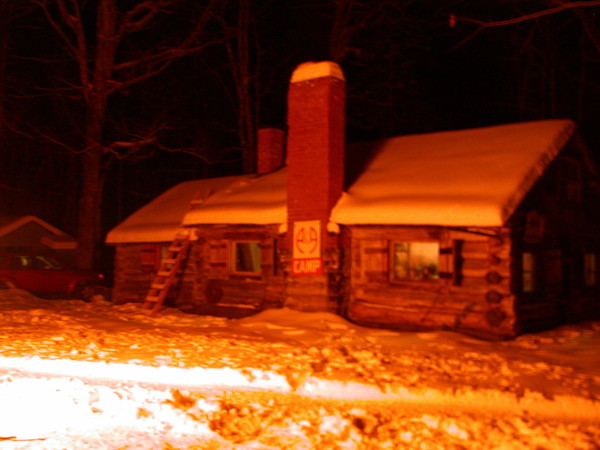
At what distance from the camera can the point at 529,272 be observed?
1385cm

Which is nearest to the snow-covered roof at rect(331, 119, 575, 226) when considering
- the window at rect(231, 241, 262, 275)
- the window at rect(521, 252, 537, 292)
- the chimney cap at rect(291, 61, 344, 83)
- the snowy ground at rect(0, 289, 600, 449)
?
the window at rect(521, 252, 537, 292)

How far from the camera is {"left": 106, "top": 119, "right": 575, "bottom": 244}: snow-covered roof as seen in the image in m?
12.3

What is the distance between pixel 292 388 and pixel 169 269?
1014 centimetres

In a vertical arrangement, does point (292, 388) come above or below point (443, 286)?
below

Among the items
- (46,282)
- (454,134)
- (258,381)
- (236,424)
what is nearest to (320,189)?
(454,134)

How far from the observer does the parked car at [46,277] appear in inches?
778

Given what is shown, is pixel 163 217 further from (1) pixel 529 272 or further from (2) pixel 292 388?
(2) pixel 292 388

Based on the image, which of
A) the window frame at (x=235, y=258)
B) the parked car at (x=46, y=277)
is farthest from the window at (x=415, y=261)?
the parked car at (x=46, y=277)

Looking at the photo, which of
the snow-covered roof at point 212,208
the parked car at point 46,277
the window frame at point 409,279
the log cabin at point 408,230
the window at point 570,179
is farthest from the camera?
the parked car at point 46,277

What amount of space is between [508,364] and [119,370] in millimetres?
5843

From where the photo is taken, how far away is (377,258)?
1388 cm

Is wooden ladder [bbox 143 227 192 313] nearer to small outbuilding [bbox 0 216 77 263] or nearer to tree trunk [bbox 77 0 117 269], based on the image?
tree trunk [bbox 77 0 117 269]

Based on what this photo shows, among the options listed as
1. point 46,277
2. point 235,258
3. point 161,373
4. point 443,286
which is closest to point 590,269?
point 443,286

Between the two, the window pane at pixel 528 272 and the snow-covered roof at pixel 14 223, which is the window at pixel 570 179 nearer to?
the window pane at pixel 528 272
